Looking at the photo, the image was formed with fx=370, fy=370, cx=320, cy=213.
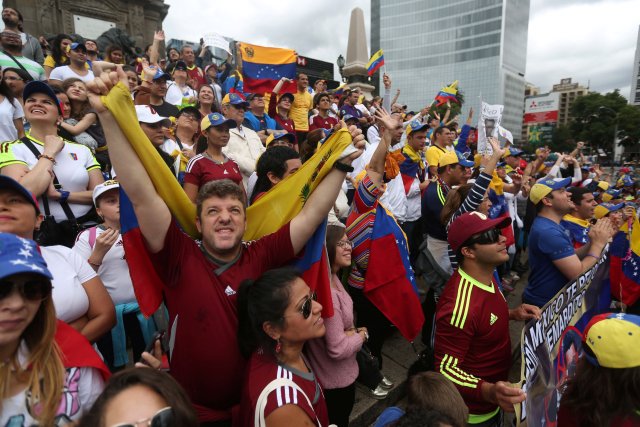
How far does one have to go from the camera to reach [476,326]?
2299 millimetres

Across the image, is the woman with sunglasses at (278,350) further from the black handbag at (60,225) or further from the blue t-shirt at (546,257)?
the blue t-shirt at (546,257)

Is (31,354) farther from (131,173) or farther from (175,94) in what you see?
(175,94)

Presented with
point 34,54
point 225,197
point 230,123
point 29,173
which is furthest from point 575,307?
point 34,54

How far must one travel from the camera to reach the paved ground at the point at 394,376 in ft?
10.3

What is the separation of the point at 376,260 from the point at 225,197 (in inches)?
67.8

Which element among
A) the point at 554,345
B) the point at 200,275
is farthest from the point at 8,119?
the point at 554,345

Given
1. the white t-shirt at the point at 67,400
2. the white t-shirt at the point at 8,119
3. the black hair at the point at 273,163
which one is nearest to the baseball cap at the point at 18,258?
the white t-shirt at the point at 67,400

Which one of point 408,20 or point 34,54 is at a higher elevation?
point 408,20

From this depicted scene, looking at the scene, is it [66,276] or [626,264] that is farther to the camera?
[626,264]

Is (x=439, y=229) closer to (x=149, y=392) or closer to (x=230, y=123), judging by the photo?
(x=230, y=123)

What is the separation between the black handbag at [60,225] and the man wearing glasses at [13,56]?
3.23m

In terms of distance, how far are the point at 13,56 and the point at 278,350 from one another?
614 centimetres

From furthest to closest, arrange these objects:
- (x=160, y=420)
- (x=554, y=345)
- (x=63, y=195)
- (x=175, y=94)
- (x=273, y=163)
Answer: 1. (x=175, y=94)
2. (x=273, y=163)
3. (x=63, y=195)
4. (x=554, y=345)
5. (x=160, y=420)

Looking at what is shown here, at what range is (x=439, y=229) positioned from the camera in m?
4.09
